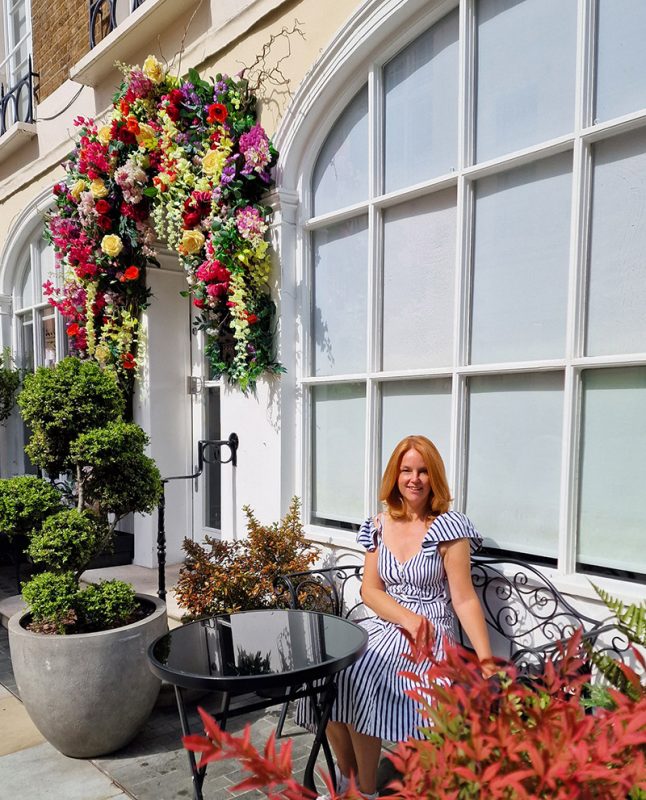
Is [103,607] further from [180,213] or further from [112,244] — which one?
[112,244]

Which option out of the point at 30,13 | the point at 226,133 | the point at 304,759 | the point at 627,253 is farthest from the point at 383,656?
the point at 30,13

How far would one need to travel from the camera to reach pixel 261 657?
2.17 m

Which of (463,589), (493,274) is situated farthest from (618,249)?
(463,589)

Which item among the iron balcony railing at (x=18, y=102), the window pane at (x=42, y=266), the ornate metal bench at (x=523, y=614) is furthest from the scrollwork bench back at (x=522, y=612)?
the iron balcony railing at (x=18, y=102)

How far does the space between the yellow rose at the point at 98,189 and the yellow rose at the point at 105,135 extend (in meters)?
0.25

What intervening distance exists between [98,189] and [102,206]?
0.12 m

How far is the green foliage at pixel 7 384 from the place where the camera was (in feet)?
22.2

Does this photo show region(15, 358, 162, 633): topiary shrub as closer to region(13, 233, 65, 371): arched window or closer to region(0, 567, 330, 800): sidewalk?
region(0, 567, 330, 800): sidewalk

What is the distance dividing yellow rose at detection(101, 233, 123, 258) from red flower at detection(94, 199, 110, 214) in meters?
0.19

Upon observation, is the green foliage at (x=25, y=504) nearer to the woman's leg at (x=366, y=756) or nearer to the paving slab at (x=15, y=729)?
the paving slab at (x=15, y=729)

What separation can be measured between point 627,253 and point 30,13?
6.73 metres

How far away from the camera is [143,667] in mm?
2832

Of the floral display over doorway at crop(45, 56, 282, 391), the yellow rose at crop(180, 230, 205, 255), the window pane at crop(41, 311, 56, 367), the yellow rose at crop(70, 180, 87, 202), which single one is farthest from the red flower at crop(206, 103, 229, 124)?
the window pane at crop(41, 311, 56, 367)

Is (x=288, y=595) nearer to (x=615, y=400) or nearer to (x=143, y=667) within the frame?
(x=143, y=667)
